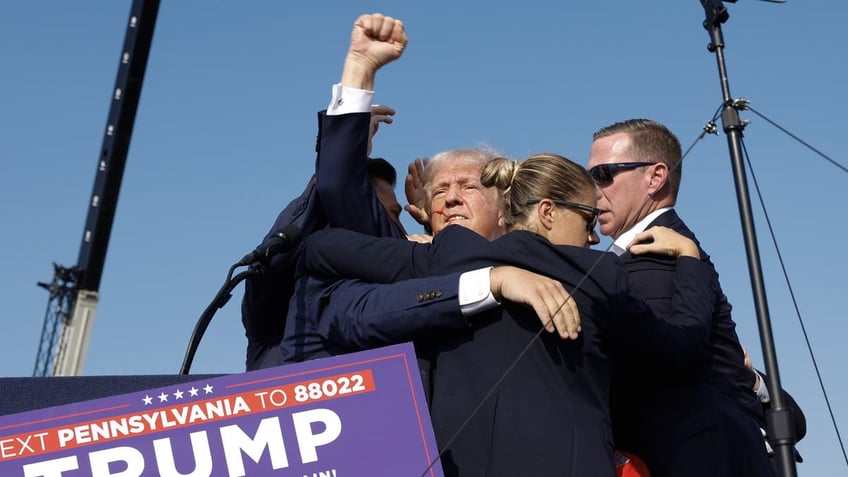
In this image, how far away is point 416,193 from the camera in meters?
4.12

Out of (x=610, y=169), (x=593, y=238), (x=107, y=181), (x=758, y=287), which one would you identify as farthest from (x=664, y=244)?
(x=107, y=181)

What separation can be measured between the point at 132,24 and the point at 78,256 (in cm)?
594

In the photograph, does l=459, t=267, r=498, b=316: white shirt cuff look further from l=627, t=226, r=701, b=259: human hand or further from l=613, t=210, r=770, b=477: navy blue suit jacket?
l=627, t=226, r=701, b=259: human hand

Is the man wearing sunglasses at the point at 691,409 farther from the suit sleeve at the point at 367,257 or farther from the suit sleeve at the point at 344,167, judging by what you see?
the suit sleeve at the point at 344,167

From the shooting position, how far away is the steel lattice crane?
811 inches

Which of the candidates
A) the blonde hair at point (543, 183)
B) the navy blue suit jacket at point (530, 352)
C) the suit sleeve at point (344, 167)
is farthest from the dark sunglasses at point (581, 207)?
the suit sleeve at point (344, 167)

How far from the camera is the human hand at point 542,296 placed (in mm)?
2492

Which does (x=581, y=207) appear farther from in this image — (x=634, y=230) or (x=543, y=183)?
(x=634, y=230)

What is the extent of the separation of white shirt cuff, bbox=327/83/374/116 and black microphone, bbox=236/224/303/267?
36cm

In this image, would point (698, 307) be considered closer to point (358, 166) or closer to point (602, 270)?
point (602, 270)

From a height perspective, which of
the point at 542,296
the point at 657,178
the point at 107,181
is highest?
the point at 107,181

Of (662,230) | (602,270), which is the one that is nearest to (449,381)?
(602,270)

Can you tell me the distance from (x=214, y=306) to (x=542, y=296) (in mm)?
1045

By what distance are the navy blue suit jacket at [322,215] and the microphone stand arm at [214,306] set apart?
10cm
